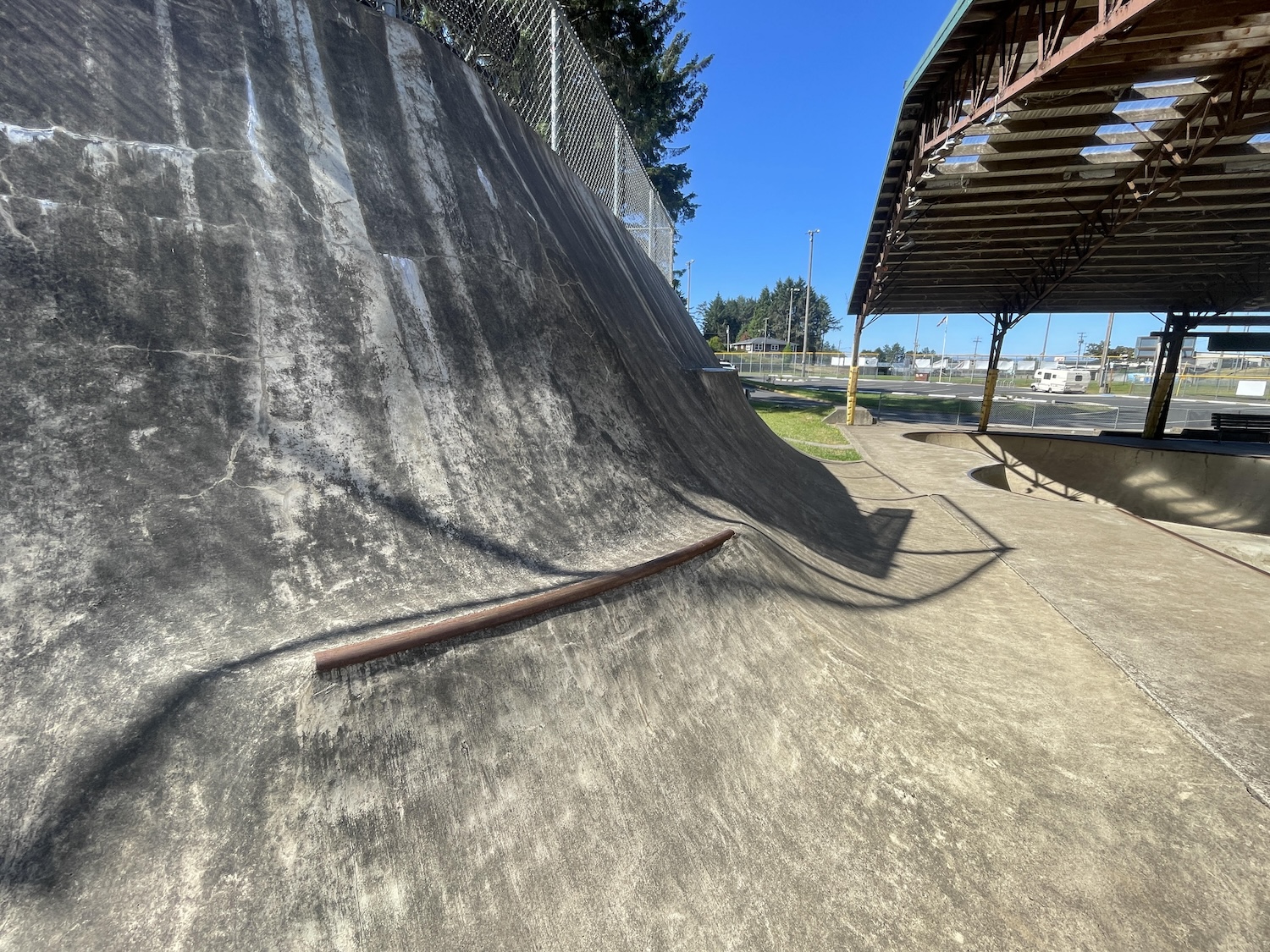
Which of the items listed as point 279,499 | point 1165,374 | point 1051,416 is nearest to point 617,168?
point 279,499

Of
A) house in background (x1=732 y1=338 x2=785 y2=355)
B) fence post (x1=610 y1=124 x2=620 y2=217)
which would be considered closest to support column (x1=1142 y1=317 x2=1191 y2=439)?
fence post (x1=610 y1=124 x2=620 y2=217)

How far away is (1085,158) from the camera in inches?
470

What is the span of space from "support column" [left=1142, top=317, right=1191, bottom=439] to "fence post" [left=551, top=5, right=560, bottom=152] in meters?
23.2

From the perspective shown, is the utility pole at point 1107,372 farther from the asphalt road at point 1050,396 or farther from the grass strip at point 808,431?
the grass strip at point 808,431

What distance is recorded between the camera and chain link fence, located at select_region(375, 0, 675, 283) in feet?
16.8

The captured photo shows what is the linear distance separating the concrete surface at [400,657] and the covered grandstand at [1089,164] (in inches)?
325

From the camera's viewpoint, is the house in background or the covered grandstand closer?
the covered grandstand

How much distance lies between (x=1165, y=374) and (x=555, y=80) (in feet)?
77.7

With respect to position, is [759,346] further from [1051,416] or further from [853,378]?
[853,378]

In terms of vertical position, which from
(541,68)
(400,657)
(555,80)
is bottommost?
(400,657)

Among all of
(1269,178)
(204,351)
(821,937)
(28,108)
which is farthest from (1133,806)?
(1269,178)

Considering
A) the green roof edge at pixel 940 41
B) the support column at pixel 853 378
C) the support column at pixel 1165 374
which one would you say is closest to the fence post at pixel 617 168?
the green roof edge at pixel 940 41

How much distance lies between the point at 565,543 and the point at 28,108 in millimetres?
3317

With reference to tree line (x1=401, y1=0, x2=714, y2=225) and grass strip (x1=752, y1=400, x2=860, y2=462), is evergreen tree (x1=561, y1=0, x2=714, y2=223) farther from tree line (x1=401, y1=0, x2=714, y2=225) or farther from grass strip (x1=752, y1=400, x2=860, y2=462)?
grass strip (x1=752, y1=400, x2=860, y2=462)
